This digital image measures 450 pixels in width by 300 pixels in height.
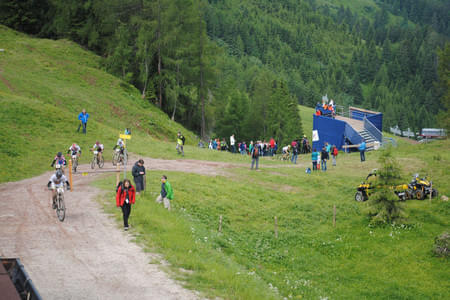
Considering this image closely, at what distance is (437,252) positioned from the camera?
59.7ft

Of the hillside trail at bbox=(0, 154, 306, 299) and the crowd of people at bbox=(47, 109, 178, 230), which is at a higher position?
the crowd of people at bbox=(47, 109, 178, 230)

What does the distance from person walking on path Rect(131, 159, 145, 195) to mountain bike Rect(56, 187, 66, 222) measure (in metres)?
4.11

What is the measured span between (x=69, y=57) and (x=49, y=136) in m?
25.9

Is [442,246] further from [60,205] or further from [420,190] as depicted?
[60,205]

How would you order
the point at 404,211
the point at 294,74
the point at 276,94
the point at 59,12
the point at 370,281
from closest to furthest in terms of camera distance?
the point at 370,281 < the point at 404,211 < the point at 59,12 < the point at 276,94 < the point at 294,74

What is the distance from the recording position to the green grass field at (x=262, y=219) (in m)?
15.1

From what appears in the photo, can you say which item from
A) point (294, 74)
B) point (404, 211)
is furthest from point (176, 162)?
point (294, 74)

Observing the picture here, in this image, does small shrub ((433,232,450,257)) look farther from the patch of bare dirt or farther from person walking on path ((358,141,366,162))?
person walking on path ((358,141,366,162))

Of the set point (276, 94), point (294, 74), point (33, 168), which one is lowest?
point (33, 168)

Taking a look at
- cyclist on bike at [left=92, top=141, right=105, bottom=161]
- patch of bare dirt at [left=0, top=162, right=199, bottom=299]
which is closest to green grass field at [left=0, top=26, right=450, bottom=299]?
patch of bare dirt at [left=0, top=162, right=199, bottom=299]

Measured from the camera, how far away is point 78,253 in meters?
13.1

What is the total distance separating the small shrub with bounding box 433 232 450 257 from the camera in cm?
1798

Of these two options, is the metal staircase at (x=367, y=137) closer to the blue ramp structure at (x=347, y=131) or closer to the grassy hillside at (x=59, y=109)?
the blue ramp structure at (x=347, y=131)

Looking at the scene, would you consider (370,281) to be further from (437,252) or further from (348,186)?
(348,186)
